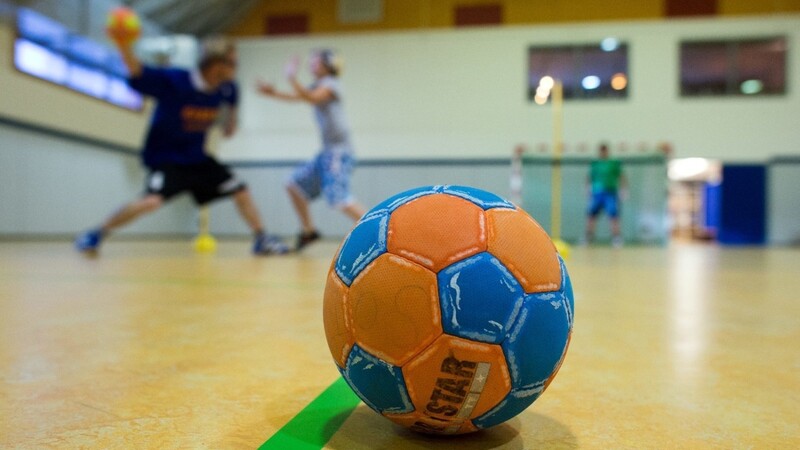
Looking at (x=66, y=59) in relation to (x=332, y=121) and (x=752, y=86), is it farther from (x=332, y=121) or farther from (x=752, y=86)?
(x=752, y=86)

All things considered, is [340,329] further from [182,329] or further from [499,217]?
[182,329]

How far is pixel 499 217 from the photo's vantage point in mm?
933

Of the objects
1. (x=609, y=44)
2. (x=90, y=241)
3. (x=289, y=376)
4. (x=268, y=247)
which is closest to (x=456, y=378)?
(x=289, y=376)

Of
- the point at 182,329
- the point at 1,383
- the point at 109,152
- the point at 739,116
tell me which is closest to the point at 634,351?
the point at 182,329

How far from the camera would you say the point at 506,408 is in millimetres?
852

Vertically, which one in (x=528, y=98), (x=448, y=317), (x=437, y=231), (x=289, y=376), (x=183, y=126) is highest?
(x=528, y=98)

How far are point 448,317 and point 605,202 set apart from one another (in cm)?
1066

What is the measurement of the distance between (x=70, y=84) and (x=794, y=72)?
14229mm

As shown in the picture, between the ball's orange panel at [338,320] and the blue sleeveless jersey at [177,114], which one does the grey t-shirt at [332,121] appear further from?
the ball's orange panel at [338,320]

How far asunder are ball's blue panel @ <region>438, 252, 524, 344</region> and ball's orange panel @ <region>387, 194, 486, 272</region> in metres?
0.02

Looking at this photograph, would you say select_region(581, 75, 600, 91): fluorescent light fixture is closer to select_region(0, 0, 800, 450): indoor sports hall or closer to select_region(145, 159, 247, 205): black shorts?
select_region(0, 0, 800, 450): indoor sports hall

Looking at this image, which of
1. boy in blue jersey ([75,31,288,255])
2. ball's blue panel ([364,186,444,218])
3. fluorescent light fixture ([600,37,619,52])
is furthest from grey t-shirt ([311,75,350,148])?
fluorescent light fixture ([600,37,619,52])

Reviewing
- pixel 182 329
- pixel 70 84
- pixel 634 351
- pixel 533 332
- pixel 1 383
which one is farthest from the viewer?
pixel 70 84

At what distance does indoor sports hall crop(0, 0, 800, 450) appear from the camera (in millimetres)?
889
